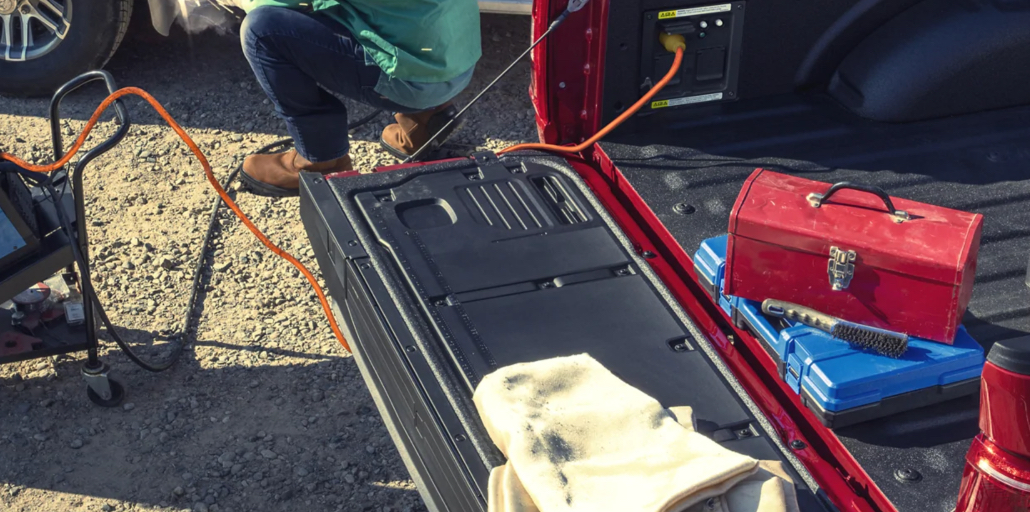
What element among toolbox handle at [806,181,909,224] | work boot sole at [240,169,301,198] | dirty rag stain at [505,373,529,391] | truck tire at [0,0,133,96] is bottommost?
work boot sole at [240,169,301,198]

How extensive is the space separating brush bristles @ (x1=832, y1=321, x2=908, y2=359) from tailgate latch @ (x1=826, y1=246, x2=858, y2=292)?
8 centimetres

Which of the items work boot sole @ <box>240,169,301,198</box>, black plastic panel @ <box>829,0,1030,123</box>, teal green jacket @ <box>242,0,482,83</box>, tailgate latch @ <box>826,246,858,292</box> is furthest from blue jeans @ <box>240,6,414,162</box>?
tailgate latch @ <box>826,246,858,292</box>

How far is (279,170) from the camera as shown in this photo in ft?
11.2

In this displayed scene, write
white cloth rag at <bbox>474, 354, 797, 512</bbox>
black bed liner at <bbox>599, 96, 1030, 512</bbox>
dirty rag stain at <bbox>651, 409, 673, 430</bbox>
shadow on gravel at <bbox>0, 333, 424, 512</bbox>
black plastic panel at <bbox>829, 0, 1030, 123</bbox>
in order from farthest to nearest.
A: black plastic panel at <bbox>829, 0, 1030, 123</bbox> → shadow on gravel at <bbox>0, 333, 424, 512</bbox> → black bed liner at <bbox>599, 96, 1030, 512</bbox> → dirty rag stain at <bbox>651, 409, 673, 430</bbox> → white cloth rag at <bbox>474, 354, 797, 512</bbox>

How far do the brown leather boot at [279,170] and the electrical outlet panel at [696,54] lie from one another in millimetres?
1256

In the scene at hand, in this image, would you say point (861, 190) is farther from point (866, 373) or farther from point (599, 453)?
point (599, 453)

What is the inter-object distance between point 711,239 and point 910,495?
2.11 feet

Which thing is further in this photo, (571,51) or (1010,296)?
(571,51)

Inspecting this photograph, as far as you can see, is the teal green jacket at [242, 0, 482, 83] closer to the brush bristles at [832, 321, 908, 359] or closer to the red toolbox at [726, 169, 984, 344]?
the red toolbox at [726, 169, 984, 344]

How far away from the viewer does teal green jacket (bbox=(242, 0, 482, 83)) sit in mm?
3002

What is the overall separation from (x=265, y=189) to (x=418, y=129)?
1.91ft

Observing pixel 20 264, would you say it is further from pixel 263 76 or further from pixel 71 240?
pixel 263 76

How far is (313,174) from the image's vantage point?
2.38 metres

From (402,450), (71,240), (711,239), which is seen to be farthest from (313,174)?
(711,239)
